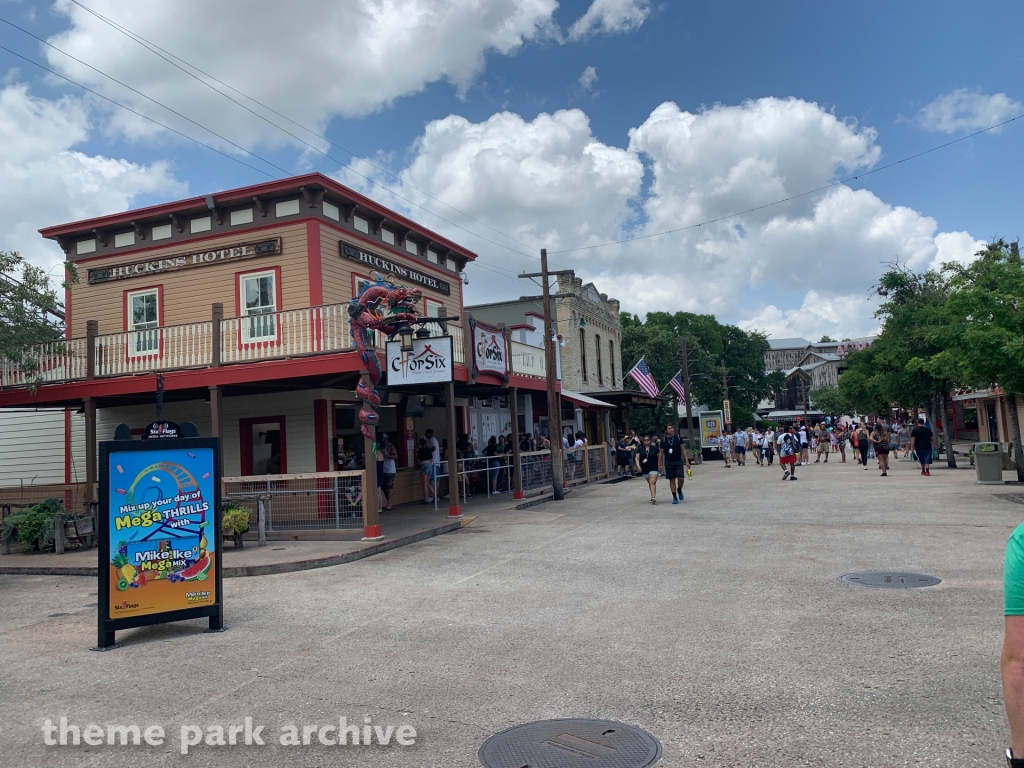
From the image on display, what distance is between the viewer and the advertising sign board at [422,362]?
46.6ft

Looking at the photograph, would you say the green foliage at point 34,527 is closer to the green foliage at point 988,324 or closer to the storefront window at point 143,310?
the storefront window at point 143,310

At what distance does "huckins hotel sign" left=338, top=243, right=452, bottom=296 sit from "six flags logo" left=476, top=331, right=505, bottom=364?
3566 millimetres

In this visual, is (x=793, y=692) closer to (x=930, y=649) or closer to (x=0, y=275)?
(x=930, y=649)

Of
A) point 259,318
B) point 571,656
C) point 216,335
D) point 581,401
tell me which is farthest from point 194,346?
point 581,401

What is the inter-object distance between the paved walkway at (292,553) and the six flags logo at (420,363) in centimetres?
288

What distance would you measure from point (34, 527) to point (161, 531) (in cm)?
777

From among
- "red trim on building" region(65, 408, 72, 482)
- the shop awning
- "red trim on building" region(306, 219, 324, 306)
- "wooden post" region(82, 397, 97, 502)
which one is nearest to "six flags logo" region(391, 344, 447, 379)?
"red trim on building" region(306, 219, 324, 306)

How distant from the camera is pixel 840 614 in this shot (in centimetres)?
688

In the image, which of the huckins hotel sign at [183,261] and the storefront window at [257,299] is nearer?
the storefront window at [257,299]

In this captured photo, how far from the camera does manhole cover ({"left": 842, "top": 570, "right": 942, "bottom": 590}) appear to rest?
7914 millimetres

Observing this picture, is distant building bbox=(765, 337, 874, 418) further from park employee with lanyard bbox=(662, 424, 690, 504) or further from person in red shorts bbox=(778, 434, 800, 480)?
park employee with lanyard bbox=(662, 424, 690, 504)

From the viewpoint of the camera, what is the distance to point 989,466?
18203 millimetres

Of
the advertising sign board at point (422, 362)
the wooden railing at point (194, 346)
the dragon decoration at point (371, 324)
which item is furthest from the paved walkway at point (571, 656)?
the wooden railing at point (194, 346)

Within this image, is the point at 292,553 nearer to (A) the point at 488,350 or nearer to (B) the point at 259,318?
(B) the point at 259,318
